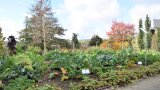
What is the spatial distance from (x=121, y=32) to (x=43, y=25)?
59.7 feet

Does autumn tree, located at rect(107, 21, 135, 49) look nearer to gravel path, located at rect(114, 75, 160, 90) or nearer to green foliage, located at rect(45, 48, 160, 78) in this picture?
green foliage, located at rect(45, 48, 160, 78)

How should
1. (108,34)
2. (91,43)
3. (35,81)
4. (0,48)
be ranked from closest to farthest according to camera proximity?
(35,81), (0,48), (91,43), (108,34)

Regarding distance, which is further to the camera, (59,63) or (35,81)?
(59,63)

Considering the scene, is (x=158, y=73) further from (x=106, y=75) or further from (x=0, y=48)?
(x=0, y=48)

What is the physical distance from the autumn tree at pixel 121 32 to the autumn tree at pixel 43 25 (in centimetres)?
876

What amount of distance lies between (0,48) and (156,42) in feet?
79.2

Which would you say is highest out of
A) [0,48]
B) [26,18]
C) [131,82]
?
[26,18]

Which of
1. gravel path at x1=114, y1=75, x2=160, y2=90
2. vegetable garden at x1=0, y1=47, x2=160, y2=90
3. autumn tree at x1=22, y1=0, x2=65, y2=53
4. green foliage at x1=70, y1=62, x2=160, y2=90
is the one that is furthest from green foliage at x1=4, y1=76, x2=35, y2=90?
autumn tree at x1=22, y1=0, x2=65, y2=53

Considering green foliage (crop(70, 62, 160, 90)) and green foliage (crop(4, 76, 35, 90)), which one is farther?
green foliage (crop(70, 62, 160, 90))

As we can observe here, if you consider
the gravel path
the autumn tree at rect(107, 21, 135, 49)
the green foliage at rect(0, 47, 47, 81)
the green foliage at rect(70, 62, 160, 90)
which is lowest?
the gravel path

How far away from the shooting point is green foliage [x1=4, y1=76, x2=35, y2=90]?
10.2 metres

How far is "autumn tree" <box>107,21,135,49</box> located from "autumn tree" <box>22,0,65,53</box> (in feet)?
28.7

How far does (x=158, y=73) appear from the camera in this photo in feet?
51.4

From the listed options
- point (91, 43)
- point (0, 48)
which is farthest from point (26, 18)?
point (0, 48)
